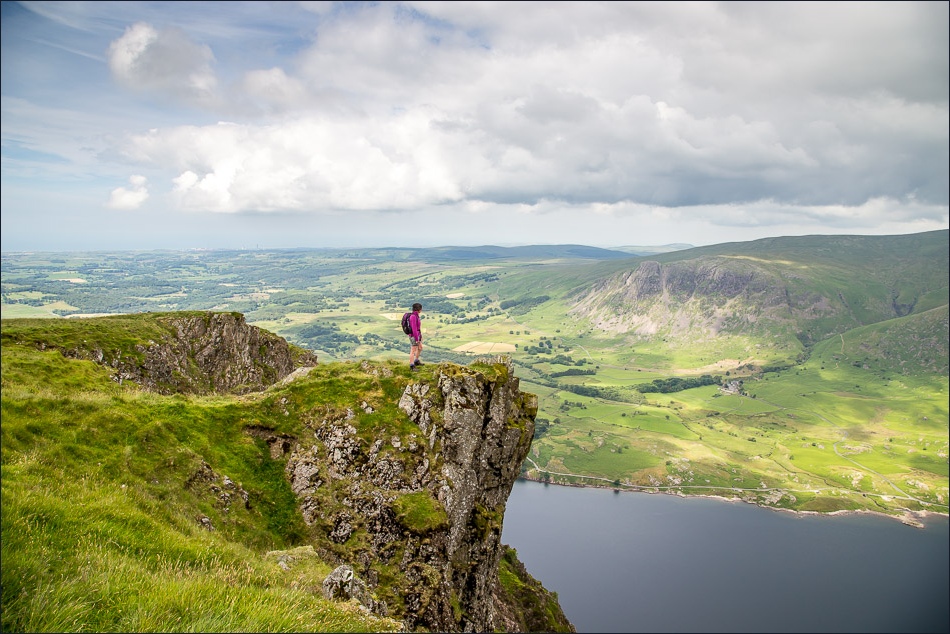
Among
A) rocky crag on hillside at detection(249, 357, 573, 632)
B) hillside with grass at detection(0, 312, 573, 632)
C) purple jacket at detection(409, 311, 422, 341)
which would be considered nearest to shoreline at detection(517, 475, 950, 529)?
rocky crag on hillside at detection(249, 357, 573, 632)

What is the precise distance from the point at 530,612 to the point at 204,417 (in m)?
37.4

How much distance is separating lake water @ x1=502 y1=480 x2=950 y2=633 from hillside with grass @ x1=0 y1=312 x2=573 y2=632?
241 feet

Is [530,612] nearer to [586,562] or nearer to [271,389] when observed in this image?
[271,389]

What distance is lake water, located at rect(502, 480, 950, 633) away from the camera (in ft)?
327

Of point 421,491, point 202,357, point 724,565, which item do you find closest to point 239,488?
point 421,491

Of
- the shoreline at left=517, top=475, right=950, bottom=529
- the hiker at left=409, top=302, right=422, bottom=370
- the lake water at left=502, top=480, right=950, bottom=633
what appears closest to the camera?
the hiker at left=409, top=302, right=422, bottom=370

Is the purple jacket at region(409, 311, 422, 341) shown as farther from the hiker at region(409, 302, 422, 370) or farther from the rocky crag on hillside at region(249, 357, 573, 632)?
the rocky crag on hillside at region(249, 357, 573, 632)

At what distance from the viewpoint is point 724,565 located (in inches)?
4719

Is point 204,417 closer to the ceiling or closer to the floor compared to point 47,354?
closer to the floor

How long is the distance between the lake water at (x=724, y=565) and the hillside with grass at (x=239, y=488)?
73.5 m

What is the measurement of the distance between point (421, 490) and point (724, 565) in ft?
412

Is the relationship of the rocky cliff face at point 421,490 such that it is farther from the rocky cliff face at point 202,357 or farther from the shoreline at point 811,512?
the shoreline at point 811,512

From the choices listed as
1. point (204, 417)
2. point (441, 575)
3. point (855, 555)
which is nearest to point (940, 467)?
point (855, 555)

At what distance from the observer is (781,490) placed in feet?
545
